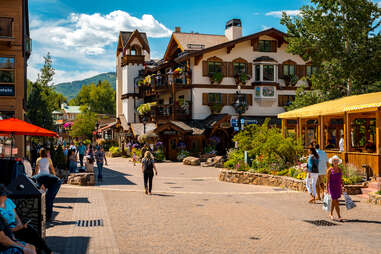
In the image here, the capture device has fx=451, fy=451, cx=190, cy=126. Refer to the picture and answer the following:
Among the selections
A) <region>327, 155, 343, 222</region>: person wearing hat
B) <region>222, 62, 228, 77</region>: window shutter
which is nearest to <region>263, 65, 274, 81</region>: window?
<region>222, 62, 228, 77</region>: window shutter

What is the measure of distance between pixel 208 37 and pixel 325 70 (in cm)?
2292

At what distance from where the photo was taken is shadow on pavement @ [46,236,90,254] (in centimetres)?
810

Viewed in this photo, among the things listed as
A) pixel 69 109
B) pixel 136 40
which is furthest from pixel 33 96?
pixel 69 109

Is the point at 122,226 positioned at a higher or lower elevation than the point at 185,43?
lower

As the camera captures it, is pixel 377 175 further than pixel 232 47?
No

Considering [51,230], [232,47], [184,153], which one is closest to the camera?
[51,230]

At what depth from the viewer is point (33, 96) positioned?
184 feet

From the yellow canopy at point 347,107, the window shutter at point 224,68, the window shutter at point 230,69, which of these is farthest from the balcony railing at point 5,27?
the window shutter at point 230,69

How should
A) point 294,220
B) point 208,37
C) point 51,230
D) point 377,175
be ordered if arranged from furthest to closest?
point 208,37, point 377,175, point 294,220, point 51,230

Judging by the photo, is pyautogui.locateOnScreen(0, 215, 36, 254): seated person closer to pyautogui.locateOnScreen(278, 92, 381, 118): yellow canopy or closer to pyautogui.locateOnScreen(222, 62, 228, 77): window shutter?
pyautogui.locateOnScreen(278, 92, 381, 118): yellow canopy

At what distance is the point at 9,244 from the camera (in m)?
5.89

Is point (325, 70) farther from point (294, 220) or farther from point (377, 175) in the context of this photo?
point (294, 220)

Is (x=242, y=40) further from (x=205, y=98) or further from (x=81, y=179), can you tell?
(x=81, y=179)

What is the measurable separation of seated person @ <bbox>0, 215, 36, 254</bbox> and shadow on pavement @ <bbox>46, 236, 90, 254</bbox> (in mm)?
2002
